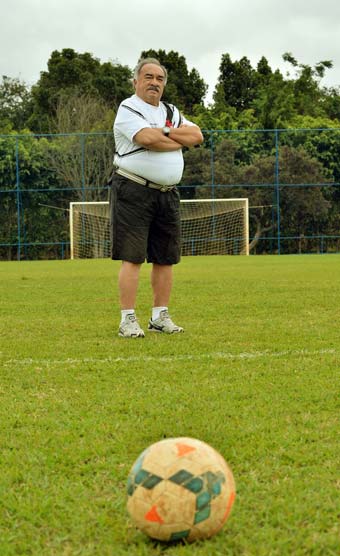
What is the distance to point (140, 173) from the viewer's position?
204 inches

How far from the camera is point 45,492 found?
214cm

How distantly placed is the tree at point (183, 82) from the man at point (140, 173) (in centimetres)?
3701

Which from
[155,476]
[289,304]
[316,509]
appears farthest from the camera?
[289,304]

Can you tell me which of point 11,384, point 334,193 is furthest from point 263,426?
point 334,193

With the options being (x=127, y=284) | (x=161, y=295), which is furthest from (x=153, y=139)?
Answer: (x=161, y=295)

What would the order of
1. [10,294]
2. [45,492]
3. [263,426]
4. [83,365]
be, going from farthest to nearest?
[10,294], [83,365], [263,426], [45,492]

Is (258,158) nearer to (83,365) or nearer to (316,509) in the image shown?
(83,365)

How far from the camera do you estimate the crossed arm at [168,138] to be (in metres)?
5.02

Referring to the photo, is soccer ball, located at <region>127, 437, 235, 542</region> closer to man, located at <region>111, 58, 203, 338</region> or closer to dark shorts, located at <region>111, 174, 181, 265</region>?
man, located at <region>111, 58, 203, 338</region>

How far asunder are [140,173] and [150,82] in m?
0.64

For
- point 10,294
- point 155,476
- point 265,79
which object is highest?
point 265,79

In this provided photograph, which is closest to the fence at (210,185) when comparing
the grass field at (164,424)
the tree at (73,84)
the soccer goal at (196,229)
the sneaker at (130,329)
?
the soccer goal at (196,229)

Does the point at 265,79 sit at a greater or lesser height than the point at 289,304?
greater

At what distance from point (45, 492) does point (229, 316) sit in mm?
4228
